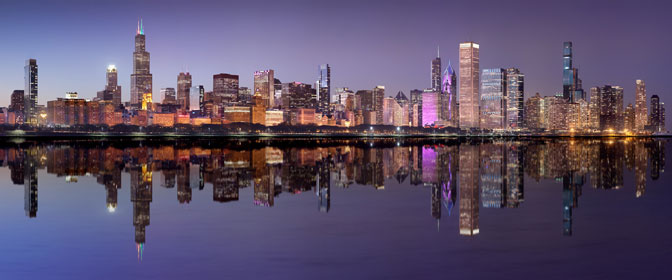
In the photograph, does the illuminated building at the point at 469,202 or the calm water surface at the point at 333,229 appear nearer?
the calm water surface at the point at 333,229

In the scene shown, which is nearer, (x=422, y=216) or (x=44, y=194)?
(x=422, y=216)

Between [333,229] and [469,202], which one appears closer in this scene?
[333,229]

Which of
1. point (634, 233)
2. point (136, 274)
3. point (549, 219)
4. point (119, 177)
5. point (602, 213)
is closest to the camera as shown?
point (136, 274)

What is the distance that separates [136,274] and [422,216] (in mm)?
11560

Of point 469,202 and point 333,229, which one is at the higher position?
point 469,202

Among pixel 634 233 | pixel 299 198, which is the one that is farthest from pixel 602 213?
pixel 299 198

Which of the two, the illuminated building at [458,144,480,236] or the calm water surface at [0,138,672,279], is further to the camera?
the illuminated building at [458,144,480,236]

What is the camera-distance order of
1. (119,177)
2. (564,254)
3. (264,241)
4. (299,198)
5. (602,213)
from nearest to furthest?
(564,254) < (264,241) < (602,213) < (299,198) < (119,177)

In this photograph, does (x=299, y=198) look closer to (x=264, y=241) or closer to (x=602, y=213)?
(x=264, y=241)

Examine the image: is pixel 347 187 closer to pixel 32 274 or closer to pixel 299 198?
pixel 299 198

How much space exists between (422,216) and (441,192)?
8336 millimetres

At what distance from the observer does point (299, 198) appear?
27766 millimetres

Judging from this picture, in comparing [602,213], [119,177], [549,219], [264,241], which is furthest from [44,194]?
[602,213]

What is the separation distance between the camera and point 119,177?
125 feet
